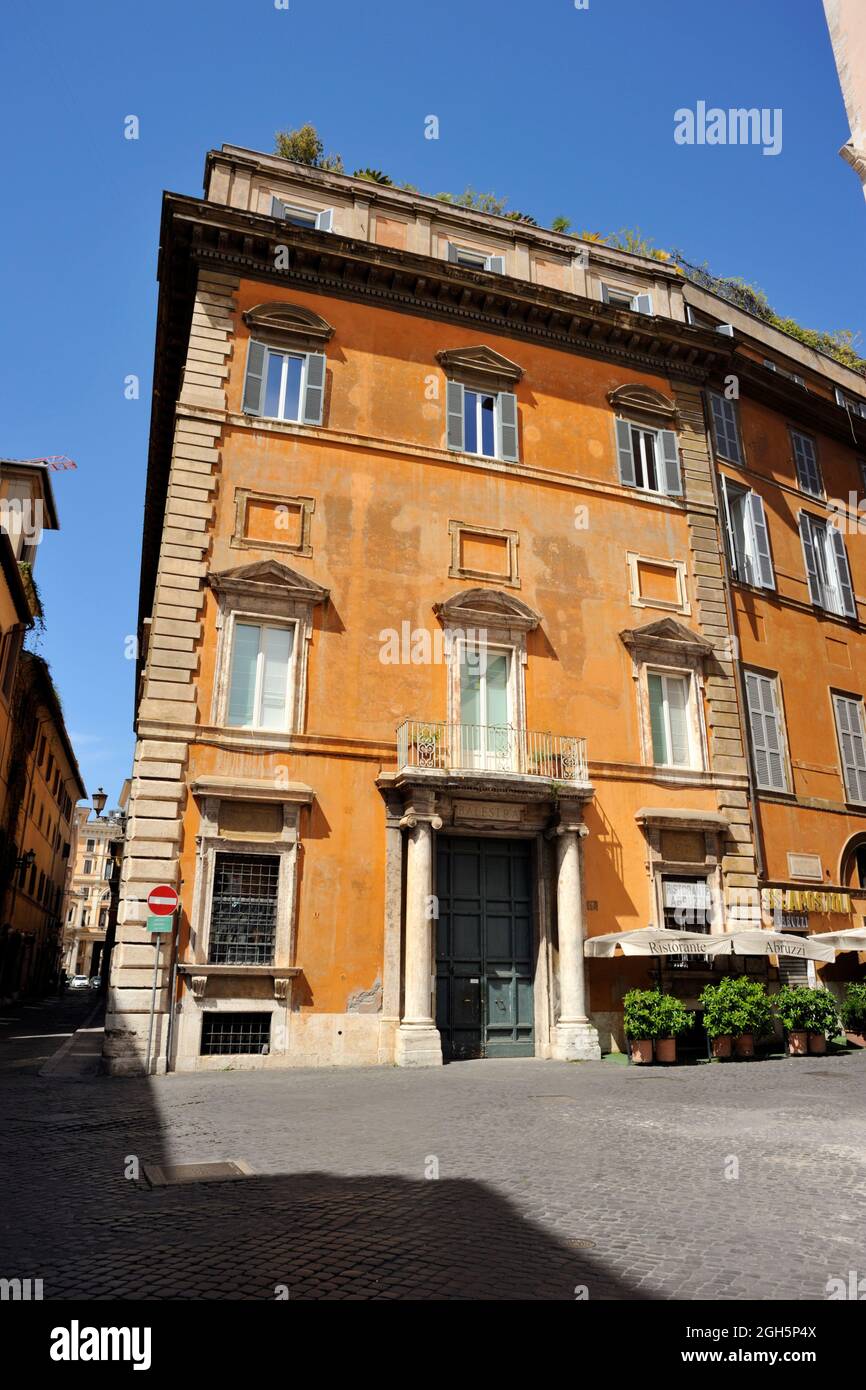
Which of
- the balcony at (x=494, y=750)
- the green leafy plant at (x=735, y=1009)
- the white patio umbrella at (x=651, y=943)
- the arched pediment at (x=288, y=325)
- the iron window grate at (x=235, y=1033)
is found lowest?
the iron window grate at (x=235, y=1033)

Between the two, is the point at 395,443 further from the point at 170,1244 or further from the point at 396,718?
the point at 170,1244

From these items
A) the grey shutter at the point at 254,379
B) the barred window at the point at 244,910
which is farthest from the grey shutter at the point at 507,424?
the barred window at the point at 244,910

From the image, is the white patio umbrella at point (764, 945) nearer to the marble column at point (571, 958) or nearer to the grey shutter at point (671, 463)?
the marble column at point (571, 958)

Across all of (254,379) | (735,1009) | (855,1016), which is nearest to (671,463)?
(254,379)

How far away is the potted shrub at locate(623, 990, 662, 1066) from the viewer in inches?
575

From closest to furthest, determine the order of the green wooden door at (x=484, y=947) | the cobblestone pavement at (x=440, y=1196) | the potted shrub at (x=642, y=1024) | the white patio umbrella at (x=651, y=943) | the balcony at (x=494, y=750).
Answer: the cobblestone pavement at (x=440, y=1196), the potted shrub at (x=642, y=1024), the white patio umbrella at (x=651, y=943), the green wooden door at (x=484, y=947), the balcony at (x=494, y=750)

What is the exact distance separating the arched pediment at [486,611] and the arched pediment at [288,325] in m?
5.84

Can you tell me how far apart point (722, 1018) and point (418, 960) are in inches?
207

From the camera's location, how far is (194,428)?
55.0 feet

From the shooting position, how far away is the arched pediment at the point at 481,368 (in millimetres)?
19203

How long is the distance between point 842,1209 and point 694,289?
23239mm

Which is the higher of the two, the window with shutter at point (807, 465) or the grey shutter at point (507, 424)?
the window with shutter at point (807, 465)

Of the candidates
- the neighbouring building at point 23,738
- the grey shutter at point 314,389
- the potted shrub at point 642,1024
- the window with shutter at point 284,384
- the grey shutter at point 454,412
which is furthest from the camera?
Answer: the neighbouring building at point 23,738
